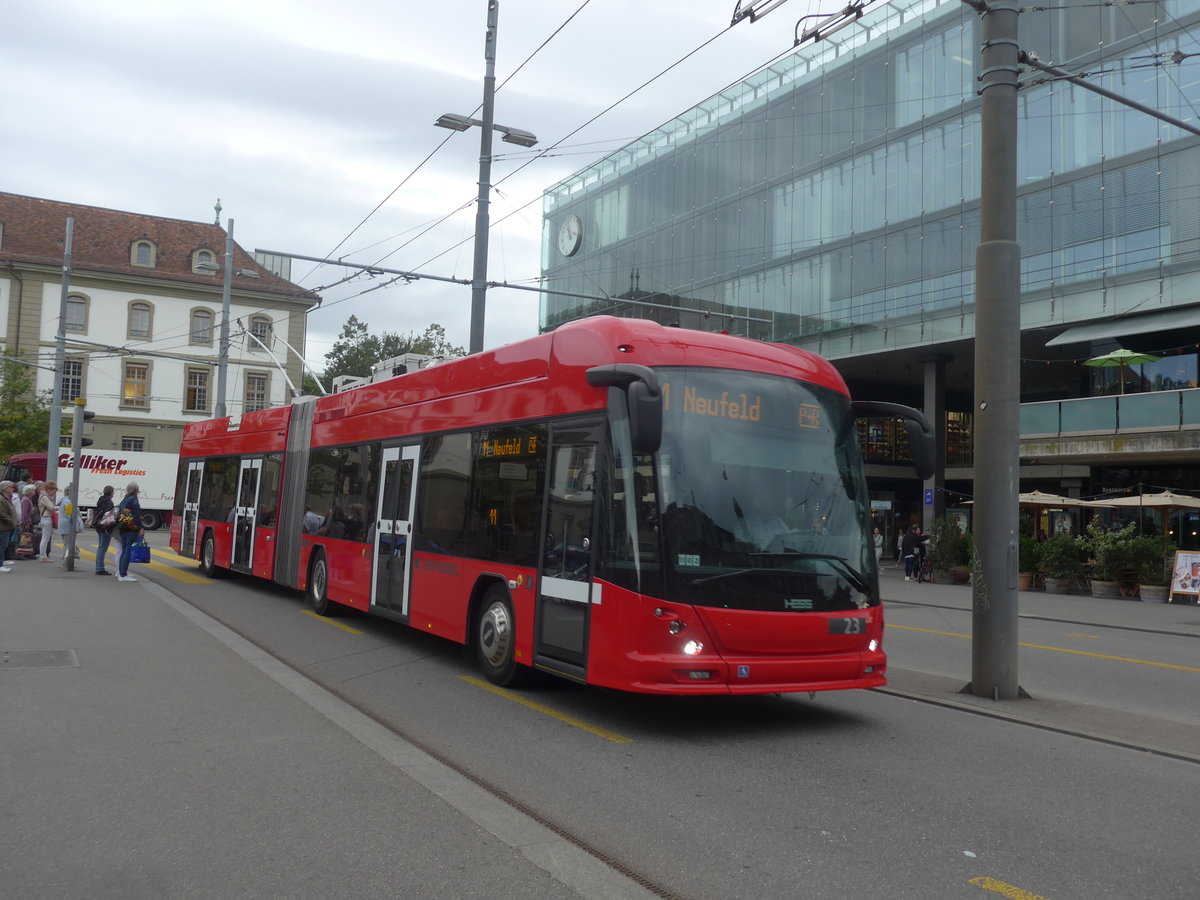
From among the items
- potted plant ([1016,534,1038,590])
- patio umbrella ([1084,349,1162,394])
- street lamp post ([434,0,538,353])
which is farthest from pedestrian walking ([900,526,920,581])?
street lamp post ([434,0,538,353])

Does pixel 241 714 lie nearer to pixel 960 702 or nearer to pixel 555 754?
pixel 555 754

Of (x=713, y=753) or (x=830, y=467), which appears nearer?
(x=713, y=753)

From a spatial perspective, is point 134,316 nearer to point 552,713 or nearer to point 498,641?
point 498,641

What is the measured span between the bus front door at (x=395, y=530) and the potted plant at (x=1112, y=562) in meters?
20.1

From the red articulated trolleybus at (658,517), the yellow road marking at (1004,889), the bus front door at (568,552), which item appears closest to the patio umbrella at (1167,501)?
the red articulated trolleybus at (658,517)

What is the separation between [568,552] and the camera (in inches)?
313

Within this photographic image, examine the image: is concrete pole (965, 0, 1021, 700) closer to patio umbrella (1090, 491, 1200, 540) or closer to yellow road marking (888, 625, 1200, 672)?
yellow road marking (888, 625, 1200, 672)

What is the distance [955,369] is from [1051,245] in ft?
26.9

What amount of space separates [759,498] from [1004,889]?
3453 millimetres

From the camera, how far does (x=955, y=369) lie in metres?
38.3

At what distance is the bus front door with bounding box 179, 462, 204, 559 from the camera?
2041 cm

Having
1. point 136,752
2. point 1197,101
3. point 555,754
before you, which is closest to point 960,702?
point 555,754

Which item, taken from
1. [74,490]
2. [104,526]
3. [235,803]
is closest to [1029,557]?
[104,526]

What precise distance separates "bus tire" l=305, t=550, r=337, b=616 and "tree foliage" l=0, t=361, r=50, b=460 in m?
40.4
